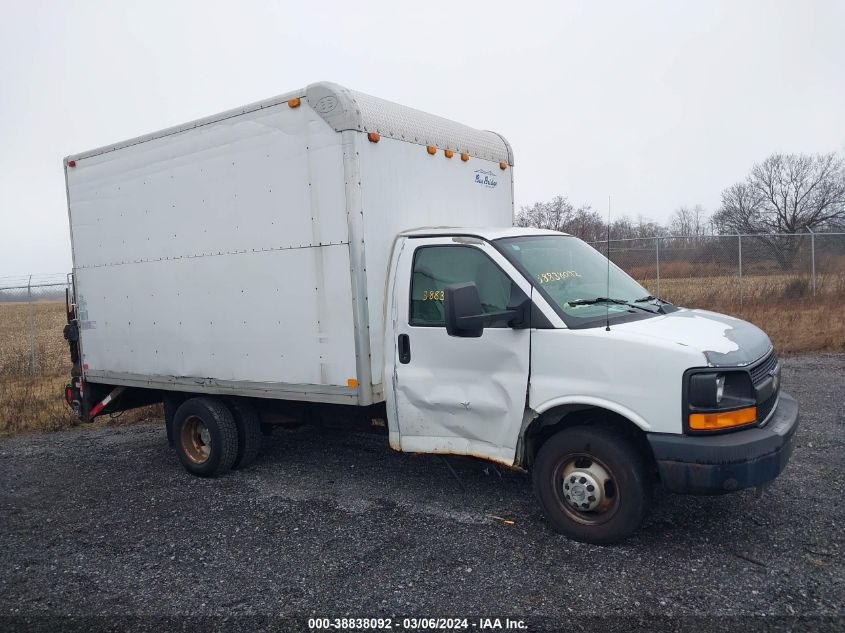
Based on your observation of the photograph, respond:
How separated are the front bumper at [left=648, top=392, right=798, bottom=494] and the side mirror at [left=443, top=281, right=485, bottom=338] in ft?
4.24

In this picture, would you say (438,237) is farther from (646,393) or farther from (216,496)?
(216,496)

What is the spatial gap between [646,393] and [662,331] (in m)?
0.45

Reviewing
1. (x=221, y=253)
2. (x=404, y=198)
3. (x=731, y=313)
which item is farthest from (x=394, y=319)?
(x=731, y=313)

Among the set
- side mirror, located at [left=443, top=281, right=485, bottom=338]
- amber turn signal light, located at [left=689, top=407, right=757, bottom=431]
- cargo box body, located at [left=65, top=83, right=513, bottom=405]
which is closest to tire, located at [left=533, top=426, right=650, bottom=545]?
amber turn signal light, located at [left=689, top=407, right=757, bottom=431]

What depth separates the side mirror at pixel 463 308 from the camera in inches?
172

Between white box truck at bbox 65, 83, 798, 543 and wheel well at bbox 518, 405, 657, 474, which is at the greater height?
white box truck at bbox 65, 83, 798, 543

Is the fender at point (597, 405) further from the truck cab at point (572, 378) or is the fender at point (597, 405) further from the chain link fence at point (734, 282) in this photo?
the chain link fence at point (734, 282)

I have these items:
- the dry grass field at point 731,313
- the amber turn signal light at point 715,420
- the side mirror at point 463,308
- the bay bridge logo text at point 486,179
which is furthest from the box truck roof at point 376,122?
the dry grass field at point 731,313

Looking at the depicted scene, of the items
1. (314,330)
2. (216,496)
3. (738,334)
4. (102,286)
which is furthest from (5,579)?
(738,334)

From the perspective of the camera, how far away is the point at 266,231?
5559mm

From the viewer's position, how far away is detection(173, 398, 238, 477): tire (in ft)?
20.1

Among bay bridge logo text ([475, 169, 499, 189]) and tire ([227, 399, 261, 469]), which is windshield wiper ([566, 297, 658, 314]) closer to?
bay bridge logo text ([475, 169, 499, 189])

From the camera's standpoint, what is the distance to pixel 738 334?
4.43 meters

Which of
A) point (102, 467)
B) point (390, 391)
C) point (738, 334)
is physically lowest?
point (102, 467)
